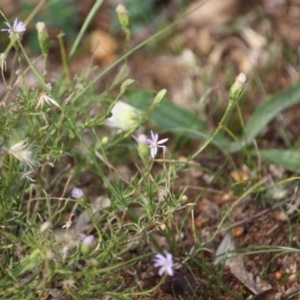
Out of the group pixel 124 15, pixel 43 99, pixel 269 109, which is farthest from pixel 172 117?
pixel 43 99

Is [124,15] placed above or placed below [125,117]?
above

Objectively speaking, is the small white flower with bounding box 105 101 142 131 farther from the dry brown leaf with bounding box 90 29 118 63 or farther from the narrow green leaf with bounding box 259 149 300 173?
the dry brown leaf with bounding box 90 29 118 63

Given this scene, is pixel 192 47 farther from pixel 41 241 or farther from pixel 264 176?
pixel 41 241

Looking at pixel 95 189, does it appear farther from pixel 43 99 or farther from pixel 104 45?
pixel 104 45

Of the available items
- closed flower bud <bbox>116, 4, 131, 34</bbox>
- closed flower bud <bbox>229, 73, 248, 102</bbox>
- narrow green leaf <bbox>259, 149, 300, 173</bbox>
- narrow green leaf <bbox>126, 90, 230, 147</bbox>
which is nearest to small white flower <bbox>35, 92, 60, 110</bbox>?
closed flower bud <bbox>116, 4, 131, 34</bbox>

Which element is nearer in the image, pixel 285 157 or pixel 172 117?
pixel 285 157

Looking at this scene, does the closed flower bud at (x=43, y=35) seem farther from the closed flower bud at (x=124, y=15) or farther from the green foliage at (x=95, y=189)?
the closed flower bud at (x=124, y=15)

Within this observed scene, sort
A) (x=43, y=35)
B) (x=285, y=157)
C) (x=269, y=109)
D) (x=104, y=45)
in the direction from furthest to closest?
(x=104, y=45) → (x=269, y=109) → (x=285, y=157) → (x=43, y=35)

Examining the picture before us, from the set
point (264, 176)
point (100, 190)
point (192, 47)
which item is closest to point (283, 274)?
point (264, 176)
